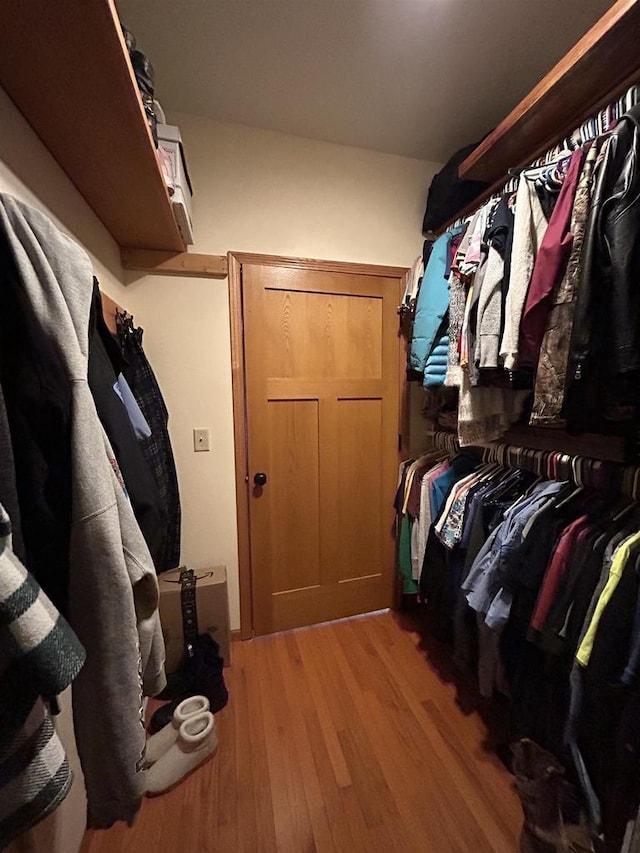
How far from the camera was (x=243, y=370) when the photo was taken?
1688 millimetres

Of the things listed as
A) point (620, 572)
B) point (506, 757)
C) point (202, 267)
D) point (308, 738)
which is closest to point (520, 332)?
point (620, 572)

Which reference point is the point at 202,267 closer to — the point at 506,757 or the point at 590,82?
the point at 590,82

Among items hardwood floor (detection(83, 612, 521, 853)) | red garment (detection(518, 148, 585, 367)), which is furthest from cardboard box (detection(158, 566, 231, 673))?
red garment (detection(518, 148, 585, 367))

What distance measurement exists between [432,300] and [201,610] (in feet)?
5.75

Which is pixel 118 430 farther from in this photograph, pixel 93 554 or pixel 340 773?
pixel 340 773

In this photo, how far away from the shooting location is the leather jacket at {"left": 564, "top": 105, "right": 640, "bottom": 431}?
2.55 ft

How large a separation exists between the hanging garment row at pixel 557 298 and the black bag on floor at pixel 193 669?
1406 millimetres

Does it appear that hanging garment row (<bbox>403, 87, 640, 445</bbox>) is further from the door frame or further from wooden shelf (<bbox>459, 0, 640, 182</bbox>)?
the door frame

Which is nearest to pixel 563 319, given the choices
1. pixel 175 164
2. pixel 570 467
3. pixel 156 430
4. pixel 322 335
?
pixel 570 467

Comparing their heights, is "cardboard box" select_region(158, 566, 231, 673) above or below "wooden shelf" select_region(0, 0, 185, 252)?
below

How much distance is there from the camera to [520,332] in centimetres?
102

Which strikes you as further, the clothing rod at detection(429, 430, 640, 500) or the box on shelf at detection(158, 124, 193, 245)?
the box on shelf at detection(158, 124, 193, 245)

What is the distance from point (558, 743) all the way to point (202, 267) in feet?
7.35

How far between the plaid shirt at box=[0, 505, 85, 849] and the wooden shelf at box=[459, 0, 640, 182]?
5.29ft
